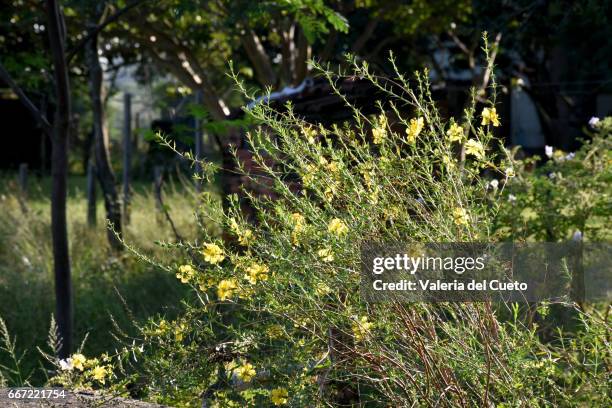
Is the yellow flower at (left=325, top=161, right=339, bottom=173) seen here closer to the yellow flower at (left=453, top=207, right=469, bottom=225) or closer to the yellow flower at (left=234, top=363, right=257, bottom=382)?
the yellow flower at (left=453, top=207, right=469, bottom=225)

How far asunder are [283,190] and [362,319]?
0.46 metres

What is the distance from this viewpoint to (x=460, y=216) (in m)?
2.77

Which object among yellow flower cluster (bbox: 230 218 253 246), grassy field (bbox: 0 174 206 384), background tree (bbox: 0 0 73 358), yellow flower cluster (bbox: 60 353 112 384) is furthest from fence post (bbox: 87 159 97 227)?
yellow flower cluster (bbox: 230 218 253 246)

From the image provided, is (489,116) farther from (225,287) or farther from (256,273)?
(225,287)

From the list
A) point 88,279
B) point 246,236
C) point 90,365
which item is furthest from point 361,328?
point 88,279

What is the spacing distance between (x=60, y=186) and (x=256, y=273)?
253cm

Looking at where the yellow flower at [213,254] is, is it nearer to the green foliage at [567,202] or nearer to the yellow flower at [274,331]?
the yellow flower at [274,331]

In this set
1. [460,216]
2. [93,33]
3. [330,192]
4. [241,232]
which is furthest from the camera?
[93,33]

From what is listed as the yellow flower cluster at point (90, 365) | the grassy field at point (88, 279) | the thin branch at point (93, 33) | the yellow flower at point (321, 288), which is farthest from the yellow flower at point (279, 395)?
the thin branch at point (93, 33)

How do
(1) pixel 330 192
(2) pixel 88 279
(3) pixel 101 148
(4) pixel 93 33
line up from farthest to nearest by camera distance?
(3) pixel 101 148 → (2) pixel 88 279 → (4) pixel 93 33 → (1) pixel 330 192

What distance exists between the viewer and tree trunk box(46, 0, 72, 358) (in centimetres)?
493

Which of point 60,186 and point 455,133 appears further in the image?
point 60,186

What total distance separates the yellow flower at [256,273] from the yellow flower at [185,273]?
23 cm

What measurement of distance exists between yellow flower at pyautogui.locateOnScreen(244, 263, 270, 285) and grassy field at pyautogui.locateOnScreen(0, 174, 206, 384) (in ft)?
5.66
